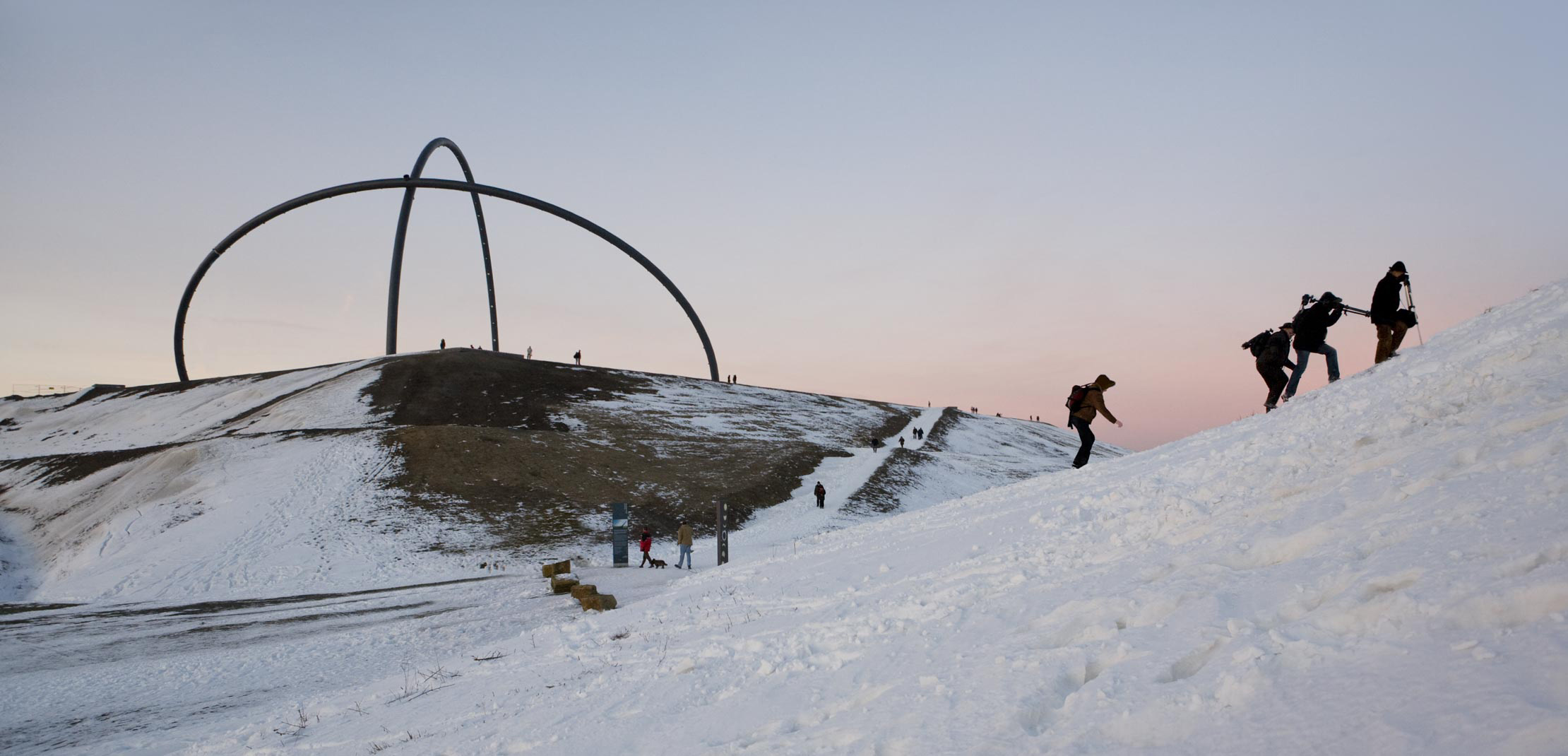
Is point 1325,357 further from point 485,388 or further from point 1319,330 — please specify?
point 485,388

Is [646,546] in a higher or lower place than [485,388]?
lower

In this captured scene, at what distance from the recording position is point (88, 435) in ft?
227

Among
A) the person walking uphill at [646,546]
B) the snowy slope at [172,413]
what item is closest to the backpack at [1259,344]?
the person walking uphill at [646,546]

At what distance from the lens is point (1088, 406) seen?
55.7 ft

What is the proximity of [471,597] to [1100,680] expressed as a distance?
1977 centimetres

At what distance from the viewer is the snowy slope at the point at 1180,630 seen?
14.3 feet

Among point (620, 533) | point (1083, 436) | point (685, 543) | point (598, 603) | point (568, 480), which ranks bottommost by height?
point (598, 603)

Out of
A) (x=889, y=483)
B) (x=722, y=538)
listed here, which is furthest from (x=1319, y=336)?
(x=889, y=483)

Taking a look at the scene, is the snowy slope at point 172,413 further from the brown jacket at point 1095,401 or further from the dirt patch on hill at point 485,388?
the brown jacket at point 1095,401

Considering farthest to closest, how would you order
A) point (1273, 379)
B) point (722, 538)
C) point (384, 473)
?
point (384, 473) < point (722, 538) < point (1273, 379)

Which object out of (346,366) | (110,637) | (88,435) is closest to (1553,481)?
(110,637)

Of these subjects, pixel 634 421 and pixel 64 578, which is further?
pixel 634 421

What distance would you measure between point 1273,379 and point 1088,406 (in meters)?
3.65

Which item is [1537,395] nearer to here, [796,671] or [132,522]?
[796,671]
